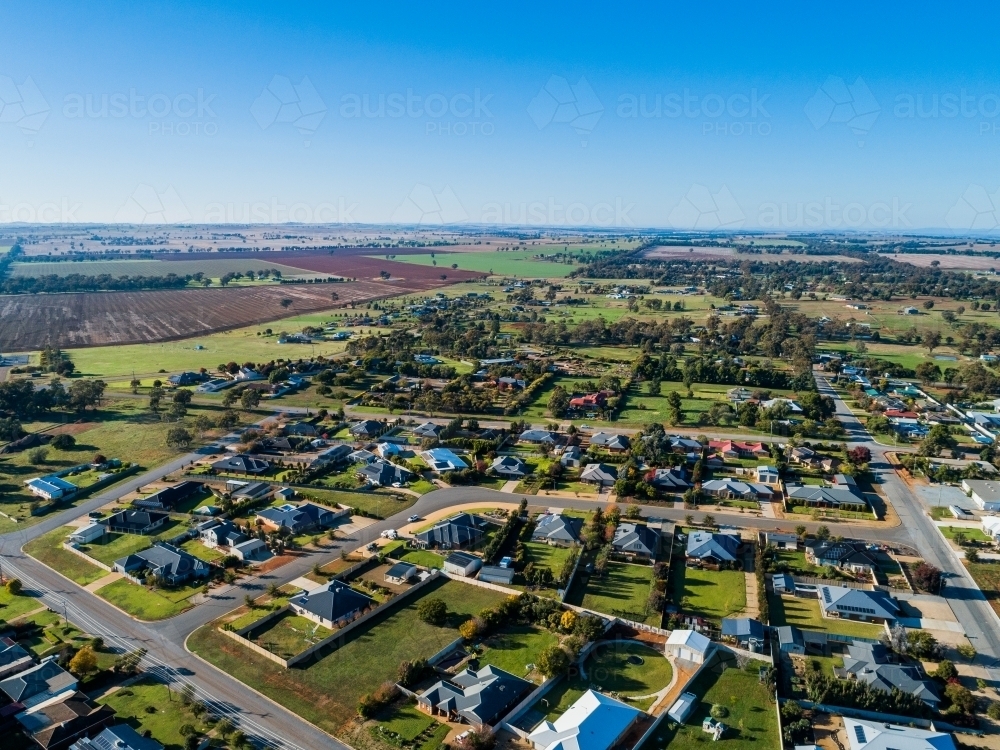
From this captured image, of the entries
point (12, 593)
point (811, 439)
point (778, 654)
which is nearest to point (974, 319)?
point (811, 439)

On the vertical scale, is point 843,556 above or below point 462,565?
above

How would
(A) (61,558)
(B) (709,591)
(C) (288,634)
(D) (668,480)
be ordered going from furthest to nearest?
(D) (668,480)
(A) (61,558)
(B) (709,591)
(C) (288,634)

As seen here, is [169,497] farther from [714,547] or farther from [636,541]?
[714,547]

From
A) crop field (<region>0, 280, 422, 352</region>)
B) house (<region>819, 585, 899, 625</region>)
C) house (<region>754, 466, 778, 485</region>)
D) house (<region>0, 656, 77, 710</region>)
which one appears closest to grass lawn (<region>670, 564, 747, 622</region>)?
house (<region>819, 585, 899, 625</region>)

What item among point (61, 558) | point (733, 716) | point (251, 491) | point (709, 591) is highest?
point (251, 491)

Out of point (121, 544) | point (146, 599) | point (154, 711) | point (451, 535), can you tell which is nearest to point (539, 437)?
point (451, 535)

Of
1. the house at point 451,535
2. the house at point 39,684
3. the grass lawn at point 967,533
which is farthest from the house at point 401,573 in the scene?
the grass lawn at point 967,533

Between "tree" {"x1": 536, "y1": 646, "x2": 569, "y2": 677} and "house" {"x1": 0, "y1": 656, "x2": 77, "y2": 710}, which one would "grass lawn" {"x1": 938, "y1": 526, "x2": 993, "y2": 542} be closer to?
"tree" {"x1": 536, "y1": 646, "x2": 569, "y2": 677}
